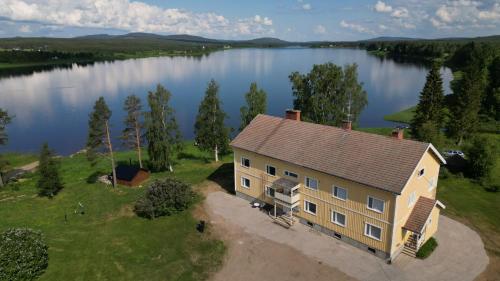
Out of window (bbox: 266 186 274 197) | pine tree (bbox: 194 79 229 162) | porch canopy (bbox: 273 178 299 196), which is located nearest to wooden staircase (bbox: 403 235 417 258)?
porch canopy (bbox: 273 178 299 196)

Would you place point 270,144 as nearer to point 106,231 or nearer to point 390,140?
point 390,140

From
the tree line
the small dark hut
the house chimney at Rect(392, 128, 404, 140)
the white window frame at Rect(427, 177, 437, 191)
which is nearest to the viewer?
the house chimney at Rect(392, 128, 404, 140)

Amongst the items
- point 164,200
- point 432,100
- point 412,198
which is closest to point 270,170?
point 164,200

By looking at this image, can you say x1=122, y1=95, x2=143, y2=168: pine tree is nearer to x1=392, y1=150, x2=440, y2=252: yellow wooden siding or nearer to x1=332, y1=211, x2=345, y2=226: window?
x1=332, y1=211, x2=345, y2=226: window

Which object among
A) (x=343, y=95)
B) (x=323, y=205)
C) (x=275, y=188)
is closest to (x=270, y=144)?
(x=275, y=188)

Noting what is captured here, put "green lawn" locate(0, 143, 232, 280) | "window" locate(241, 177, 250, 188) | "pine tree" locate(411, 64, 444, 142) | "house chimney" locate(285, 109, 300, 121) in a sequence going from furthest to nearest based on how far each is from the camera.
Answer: "pine tree" locate(411, 64, 444, 142) → "window" locate(241, 177, 250, 188) → "house chimney" locate(285, 109, 300, 121) → "green lawn" locate(0, 143, 232, 280)

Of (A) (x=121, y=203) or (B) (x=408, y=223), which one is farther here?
(A) (x=121, y=203)
